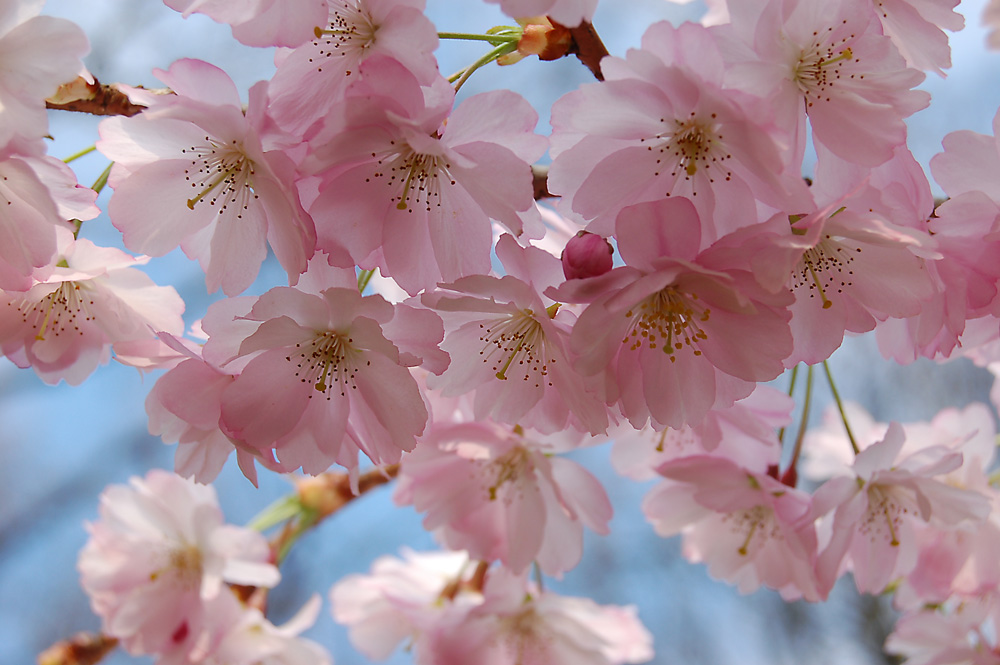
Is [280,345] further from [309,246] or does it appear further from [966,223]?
[966,223]

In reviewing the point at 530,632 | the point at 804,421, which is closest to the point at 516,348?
the point at 804,421

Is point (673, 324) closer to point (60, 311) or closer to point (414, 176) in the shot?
point (414, 176)

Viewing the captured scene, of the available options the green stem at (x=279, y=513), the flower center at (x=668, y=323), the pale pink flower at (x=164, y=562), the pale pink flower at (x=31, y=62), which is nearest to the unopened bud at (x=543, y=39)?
the flower center at (x=668, y=323)

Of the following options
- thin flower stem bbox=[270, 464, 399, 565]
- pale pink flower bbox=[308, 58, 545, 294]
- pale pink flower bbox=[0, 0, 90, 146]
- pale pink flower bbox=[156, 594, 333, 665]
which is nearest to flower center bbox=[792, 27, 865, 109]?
pale pink flower bbox=[308, 58, 545, 294]

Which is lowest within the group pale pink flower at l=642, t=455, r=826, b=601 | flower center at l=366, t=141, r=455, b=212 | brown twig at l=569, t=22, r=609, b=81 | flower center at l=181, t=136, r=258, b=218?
pale pink flower at l=642, t=455, r=826, b=601

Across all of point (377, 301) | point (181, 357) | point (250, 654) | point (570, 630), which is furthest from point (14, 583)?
point (377, 301)

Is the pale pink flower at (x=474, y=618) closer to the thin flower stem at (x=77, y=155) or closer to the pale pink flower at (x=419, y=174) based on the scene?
the pale pink flower at (x=419, y=174)

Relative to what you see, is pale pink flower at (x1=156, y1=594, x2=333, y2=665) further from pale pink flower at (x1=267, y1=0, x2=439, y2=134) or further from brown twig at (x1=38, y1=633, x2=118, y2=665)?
pale pink flower at (x1=267, y1=0, x2=439, y2=134)
